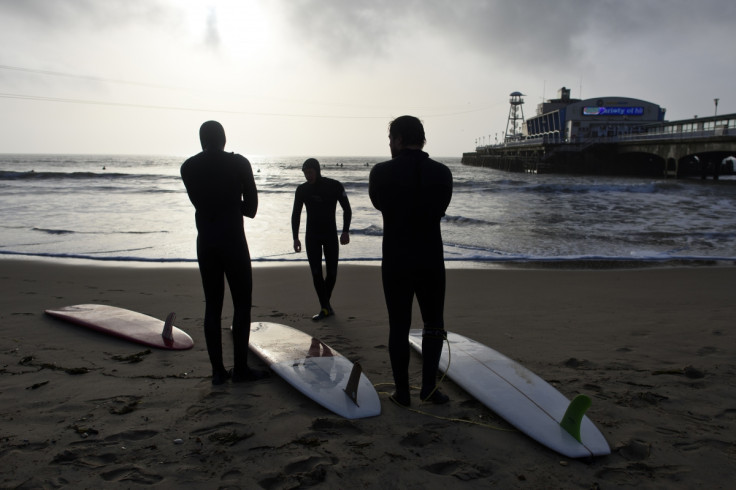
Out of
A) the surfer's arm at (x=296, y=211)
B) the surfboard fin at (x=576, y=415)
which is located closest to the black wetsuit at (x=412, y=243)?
the surfboard fin at (x=576, y=415)

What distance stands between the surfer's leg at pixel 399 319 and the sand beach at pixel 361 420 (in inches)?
5.7

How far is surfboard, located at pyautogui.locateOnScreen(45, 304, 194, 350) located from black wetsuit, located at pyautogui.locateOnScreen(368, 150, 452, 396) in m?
1.96

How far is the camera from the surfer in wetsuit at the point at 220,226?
118 inches

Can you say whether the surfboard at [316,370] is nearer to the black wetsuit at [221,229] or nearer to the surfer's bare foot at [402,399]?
the surfer's bare foot at [402,399]

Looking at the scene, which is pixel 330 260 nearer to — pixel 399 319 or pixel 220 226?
pixel 220 226

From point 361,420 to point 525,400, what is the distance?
0.98 m

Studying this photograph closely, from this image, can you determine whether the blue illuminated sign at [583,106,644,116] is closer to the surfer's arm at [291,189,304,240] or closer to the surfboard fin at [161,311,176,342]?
the surfer's arm at [291,189,304,240]

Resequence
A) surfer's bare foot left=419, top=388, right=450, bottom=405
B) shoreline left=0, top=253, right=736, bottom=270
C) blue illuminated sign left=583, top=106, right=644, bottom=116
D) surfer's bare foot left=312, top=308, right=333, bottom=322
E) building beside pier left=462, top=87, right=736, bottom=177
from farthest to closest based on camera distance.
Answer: blue illuminated sign left=583, top=106, right=644, bottom=116 < building beside pier left=462, top=87, right=736, bottom=177 < shoreline left=0, top=253, right=736, bottom=270 < surfer's bare foot left=312, top=308, right=333, bottom=322 < surfer's bare foot left=419, top=388, right=450, bottom=405

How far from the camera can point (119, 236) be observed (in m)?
10.3

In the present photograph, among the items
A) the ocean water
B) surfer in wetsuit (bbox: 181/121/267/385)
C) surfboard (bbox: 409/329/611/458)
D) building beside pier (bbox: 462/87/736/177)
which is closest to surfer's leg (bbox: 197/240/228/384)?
surfer in wetsuit (bbox: 181/121/267/385)

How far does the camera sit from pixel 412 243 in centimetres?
272

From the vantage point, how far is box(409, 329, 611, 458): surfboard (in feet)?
7.95

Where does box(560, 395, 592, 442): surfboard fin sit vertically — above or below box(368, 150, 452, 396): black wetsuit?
below

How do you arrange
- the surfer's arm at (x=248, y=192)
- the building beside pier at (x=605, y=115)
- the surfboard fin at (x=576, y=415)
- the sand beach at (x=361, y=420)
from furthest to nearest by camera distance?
1. the building beside pier at (x=605, y=115)
2. the surfer's arm at (x=248, y=192)
3. the surfboard fin at (x=576, y=415)
4. the sand beach at (x=361, y=420)
